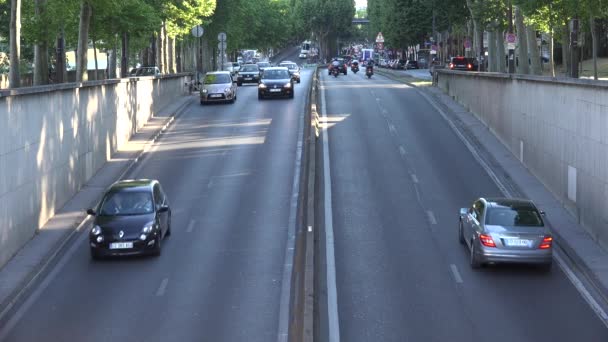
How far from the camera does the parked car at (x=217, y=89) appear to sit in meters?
51.7

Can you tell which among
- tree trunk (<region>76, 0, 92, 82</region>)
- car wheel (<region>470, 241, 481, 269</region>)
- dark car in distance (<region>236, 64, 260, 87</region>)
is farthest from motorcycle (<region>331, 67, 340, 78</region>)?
car wheel (<region>470, 241, 481, 269</region>)

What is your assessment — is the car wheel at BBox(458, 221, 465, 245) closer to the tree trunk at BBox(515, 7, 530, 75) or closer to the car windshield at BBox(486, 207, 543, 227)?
the car windshield at BBox(486, 207, 543, 227)

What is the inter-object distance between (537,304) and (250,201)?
11339 millimetres

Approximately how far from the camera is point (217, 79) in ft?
172

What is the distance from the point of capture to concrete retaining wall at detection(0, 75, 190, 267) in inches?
853

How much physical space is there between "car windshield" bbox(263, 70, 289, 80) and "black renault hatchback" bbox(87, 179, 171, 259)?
31.3 meters

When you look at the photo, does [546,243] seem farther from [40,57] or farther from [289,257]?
[40,57]

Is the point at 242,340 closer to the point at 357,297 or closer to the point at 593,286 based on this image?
the point at 357,297

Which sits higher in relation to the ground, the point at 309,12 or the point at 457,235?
the point at 309,12

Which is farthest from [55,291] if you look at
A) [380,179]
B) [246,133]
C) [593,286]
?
[246,133]

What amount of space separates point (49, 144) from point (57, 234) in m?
3.31

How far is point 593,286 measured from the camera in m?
19.3

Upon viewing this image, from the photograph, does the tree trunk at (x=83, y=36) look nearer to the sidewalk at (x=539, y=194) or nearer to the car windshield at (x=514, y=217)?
the sidewalk at (x=539, y=194)

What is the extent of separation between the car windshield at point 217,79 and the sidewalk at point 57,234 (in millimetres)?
13176
